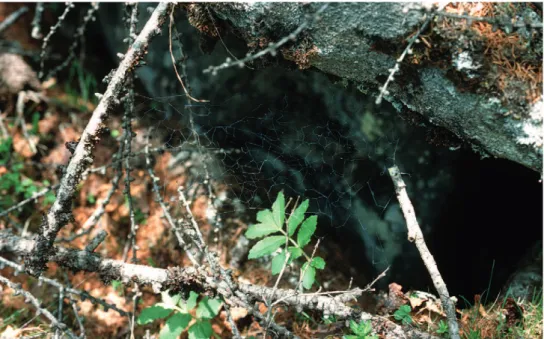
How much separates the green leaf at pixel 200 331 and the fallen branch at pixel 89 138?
79cm

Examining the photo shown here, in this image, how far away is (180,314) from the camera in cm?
230

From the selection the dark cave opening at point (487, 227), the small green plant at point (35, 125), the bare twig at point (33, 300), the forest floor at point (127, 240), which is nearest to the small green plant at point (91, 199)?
the forest floor at point (127, 240)

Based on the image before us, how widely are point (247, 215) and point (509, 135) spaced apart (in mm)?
1674

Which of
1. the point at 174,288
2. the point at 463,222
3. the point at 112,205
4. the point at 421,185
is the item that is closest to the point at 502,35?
the point at 421,185

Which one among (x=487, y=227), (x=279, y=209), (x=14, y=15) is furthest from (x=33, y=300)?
(x=487, y=227)

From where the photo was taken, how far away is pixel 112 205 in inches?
128

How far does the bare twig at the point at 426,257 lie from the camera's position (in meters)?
1.95

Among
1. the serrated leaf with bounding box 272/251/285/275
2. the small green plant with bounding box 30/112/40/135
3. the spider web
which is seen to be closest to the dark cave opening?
the spider web

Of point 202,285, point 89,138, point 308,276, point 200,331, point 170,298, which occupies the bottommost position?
point 200,331

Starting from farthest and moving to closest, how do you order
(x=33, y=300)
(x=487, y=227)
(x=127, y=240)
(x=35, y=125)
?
(x=35, y=125) < (x=127, y=240) < (x=487, y=227) < (x=33, y=300)

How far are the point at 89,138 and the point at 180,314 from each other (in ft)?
3.20

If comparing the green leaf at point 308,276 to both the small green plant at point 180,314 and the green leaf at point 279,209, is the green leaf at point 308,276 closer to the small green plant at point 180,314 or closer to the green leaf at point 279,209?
the green leaf at point 279,209

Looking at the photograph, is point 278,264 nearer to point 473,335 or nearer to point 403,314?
point 403,314

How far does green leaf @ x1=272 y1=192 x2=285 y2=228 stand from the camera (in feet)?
7.06
